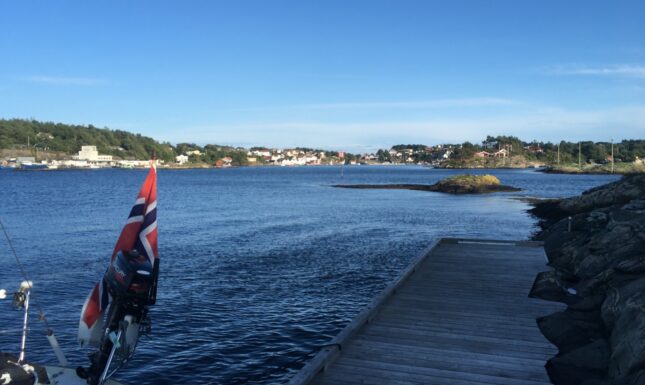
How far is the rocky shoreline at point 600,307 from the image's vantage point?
591 cm

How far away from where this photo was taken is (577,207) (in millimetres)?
33656

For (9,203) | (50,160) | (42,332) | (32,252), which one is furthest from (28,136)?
(42,332)

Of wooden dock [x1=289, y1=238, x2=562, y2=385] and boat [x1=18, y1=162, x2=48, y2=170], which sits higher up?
boat [x1=18, y1=162, x2=48, y2=170]

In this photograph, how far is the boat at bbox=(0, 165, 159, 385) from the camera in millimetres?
5953

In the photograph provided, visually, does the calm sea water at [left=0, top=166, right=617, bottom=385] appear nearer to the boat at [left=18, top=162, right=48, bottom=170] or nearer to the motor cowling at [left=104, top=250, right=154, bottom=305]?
the motor cowling at [left=104, top=250, right=154, bottom=305]

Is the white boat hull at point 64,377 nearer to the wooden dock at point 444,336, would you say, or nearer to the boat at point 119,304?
the boat at point 119,304

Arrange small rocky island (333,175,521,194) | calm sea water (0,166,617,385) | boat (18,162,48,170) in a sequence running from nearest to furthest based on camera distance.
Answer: calm sea water (0,166,617,385) → small rocky island (333,175,521,194) → boat (18,162,48,170)

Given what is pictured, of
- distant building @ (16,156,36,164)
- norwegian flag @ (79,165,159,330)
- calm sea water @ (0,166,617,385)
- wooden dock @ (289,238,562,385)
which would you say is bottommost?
calm sea water @ (0,166,617,385)

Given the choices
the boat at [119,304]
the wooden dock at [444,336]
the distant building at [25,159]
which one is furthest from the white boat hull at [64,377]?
the distant building at [25,159]

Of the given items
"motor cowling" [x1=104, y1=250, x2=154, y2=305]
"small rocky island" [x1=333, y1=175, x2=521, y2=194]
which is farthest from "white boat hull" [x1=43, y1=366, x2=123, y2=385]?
"small rocky island" [x1=333, y1=175, x2=521, y2=194]

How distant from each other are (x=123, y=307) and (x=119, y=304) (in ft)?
0.20

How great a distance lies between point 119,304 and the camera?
609cm

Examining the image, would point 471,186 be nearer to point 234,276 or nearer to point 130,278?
point 234,276

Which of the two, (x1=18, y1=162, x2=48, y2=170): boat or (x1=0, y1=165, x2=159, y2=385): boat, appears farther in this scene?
(x1=18, y1=162, x2=48, y2=170): boat
